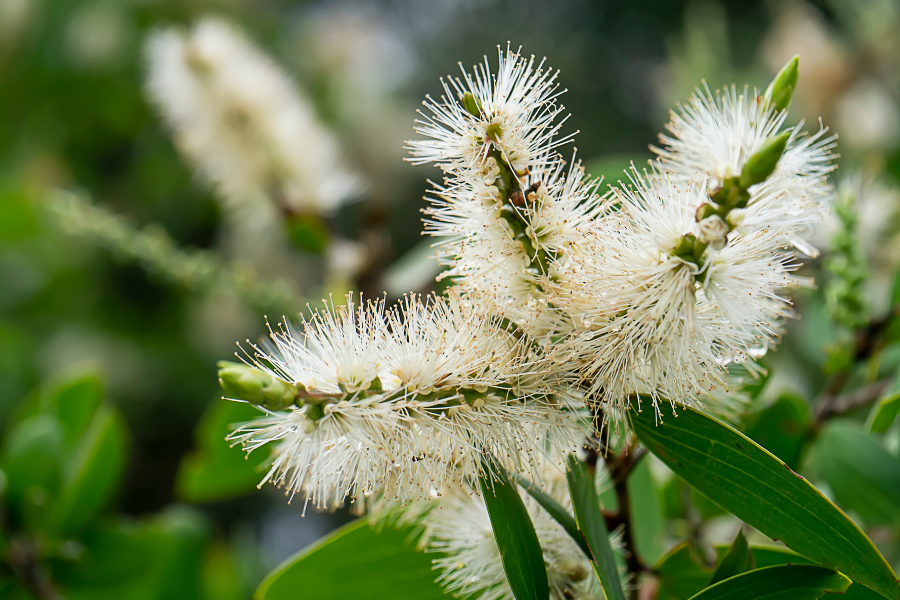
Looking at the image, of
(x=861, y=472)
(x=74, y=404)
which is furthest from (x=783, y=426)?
(x=74, y=404)

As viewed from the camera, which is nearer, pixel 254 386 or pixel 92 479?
pixel 254 386

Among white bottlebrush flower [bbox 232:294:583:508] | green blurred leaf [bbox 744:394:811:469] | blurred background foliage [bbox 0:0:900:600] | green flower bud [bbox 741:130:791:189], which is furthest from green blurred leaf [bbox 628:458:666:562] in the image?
green flower bud [bbox 741:130:791:189]

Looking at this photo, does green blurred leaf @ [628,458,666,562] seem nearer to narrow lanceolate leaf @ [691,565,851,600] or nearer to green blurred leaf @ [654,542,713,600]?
green blurred leaf @ [654,542,713,600]

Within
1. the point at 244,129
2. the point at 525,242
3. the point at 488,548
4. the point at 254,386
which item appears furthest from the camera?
the point at 244,129

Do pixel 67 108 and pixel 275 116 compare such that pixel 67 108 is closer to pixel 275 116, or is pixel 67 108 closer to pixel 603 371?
pixel 275 116

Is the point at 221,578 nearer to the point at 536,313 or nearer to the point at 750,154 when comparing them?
the point at 536,313

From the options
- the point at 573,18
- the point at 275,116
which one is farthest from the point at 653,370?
the point at 573,18
